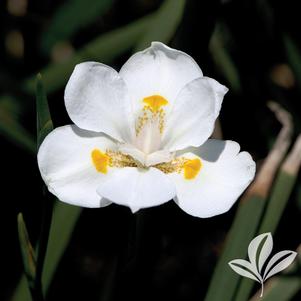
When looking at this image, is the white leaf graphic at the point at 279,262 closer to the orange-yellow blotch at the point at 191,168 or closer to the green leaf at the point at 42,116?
the orange-yellow blotch at the point at 191,168

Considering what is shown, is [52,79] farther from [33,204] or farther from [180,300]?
[180,300]

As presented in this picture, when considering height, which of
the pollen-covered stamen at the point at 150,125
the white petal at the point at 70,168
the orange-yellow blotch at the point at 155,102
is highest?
the orange-yellow blotch at the point at 155,102

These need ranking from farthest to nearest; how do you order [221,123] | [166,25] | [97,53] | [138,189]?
[221,123] → [97,53] → [166,25] → [138,189]

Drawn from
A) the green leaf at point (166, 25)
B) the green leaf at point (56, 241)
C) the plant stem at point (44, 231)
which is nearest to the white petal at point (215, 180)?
the plant stem at point (44, 231)

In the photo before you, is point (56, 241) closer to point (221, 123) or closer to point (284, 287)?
point (284, 287)

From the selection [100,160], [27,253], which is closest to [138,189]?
[100,160]

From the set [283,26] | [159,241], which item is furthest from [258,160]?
[159,241]
